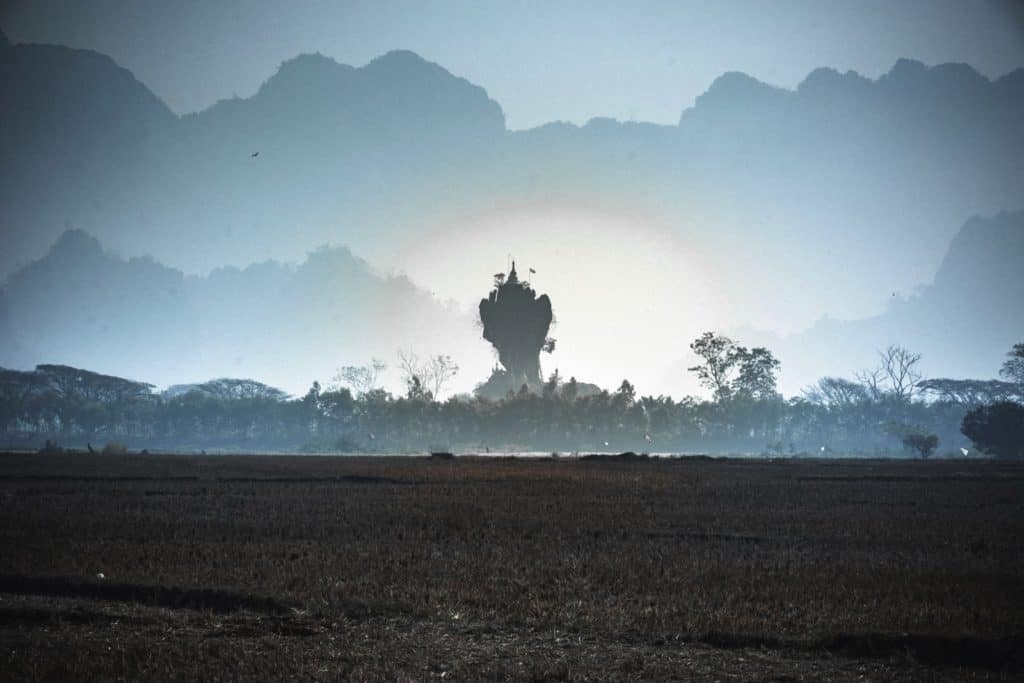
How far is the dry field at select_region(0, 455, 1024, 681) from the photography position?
14.3 m

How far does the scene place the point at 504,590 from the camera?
19344 mm

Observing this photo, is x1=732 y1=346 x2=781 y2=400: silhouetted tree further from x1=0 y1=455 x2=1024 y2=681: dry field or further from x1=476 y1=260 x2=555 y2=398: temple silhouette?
x1=0 y1=455 x2=1024 y2=681: dry field

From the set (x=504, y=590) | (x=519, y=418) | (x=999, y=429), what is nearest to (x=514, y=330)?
(x=519, y=418)

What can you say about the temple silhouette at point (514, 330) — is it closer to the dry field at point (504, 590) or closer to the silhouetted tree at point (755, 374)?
the silhouetted tree at point (755, 374)

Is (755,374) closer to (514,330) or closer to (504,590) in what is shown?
(514,330)

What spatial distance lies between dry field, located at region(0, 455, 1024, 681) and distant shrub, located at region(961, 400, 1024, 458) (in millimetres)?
69268

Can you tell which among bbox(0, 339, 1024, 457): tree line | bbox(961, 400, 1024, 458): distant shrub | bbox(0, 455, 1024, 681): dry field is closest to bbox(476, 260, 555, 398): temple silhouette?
bbox(0, 339, 1024, 457): tree line

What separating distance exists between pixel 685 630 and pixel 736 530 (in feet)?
49.7

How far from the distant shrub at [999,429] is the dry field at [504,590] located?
227 feet

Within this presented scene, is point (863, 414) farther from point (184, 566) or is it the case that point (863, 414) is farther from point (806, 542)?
point (184, 566)

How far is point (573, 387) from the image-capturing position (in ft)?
511

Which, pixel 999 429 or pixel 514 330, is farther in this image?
pixel 514 330

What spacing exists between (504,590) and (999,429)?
→ 324ft

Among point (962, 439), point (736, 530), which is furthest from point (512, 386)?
point (736, 530)
